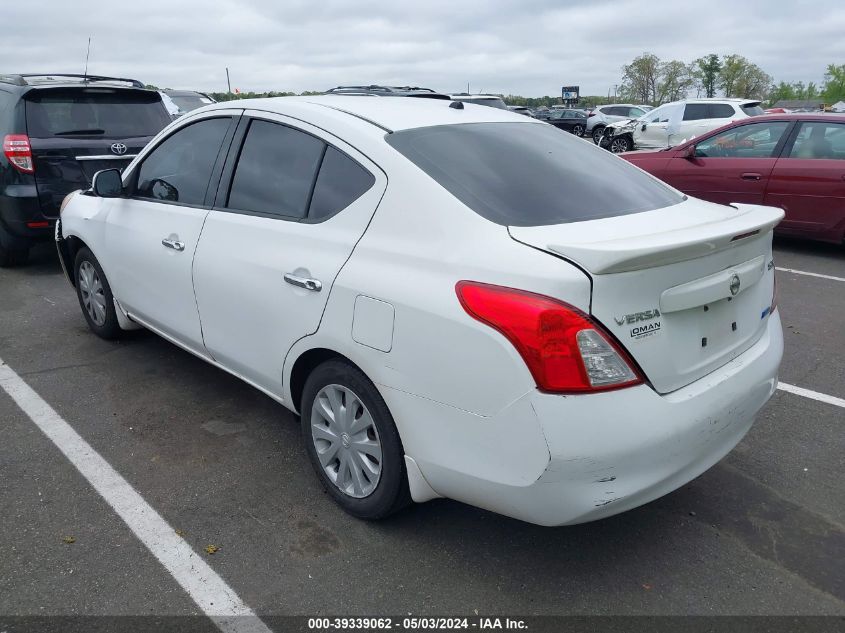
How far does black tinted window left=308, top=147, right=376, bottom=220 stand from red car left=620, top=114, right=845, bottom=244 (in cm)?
630

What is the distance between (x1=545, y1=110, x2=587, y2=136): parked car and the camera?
30620 mm

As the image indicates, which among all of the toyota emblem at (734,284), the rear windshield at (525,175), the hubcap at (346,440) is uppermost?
the rear windshield at (525,175)

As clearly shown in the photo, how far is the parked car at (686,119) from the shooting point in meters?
16.5

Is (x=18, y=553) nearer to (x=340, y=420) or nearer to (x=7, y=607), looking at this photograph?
(x=7, y=607)

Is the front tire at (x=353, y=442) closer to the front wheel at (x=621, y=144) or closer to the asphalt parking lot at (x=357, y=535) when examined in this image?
the asphalt parking lot at (x=357, y=535)

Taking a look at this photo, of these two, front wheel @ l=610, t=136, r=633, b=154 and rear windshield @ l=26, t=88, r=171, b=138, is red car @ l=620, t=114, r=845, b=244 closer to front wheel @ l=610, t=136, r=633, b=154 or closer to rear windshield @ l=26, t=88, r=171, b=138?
rear windshield @ l=26, t=88, r=171, b=138

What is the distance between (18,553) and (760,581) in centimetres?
279

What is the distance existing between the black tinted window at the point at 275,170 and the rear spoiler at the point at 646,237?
107 cm

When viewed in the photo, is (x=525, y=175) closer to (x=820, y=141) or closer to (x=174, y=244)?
(x=174, y=244)

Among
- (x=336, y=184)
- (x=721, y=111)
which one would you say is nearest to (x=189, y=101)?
(x=721, y=111)

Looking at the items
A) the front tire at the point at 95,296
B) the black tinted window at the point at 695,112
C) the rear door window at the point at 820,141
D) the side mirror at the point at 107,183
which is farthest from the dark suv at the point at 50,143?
the black tinted window at the point at 695,112

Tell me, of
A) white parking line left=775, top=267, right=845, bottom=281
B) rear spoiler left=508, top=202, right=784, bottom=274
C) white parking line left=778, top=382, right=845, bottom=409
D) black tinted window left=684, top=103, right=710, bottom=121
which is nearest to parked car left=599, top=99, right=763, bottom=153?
black tinted window left=684, top=103, right=710, bottom=121

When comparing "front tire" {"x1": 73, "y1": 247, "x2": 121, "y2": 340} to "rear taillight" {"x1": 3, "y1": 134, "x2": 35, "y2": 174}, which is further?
"rear taillight" {"x1": 3, "y1": 134, "x2": 35, "y2": 174}

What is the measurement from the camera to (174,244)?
367 cm
